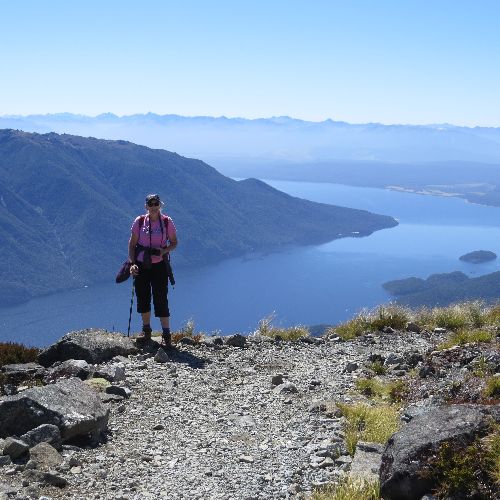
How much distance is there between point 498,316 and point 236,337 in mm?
5608

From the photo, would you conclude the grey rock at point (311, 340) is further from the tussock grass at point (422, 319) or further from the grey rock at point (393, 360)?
the grey rock at point (393, 360)

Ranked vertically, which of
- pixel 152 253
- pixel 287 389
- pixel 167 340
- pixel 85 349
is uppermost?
pixel 152 253

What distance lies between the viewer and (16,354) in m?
10.4

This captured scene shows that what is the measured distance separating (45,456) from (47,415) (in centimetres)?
61

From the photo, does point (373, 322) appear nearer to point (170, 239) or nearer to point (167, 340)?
point (167, 340)

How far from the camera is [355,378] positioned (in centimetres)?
982

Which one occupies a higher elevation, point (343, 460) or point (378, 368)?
point (343, 460)

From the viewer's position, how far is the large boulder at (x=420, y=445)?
5.00 m

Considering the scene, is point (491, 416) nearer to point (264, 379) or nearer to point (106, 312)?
point (264, 379)

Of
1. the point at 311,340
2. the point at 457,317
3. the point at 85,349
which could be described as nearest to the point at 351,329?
the point at 311,340

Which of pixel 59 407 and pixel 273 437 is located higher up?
pixel 59 407

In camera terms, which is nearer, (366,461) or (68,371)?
(366,461)

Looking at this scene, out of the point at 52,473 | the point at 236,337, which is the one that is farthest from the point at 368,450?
the point at 236,337

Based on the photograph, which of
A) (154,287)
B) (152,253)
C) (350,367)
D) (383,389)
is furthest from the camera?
(154,287)
